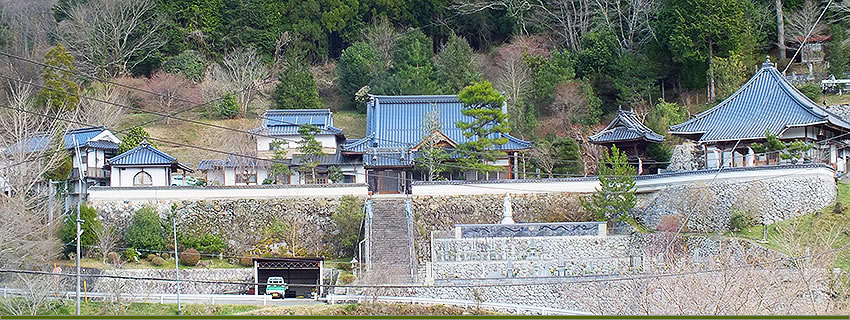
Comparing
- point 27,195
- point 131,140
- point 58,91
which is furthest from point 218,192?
point 58,91

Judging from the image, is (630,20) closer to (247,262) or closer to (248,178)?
(248,178)

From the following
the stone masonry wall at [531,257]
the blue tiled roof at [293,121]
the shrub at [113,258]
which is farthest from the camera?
the blue tiled roof at [293,121]

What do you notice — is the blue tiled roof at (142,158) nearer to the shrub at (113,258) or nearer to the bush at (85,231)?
the bush at (85,231)

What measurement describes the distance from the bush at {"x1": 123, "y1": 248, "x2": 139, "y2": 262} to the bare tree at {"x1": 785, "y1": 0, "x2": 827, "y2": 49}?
26.4 m

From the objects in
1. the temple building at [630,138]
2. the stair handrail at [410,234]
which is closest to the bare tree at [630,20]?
the temple building at [630,138]

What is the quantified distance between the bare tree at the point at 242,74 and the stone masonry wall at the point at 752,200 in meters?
20.8

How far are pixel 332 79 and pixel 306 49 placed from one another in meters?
2.25

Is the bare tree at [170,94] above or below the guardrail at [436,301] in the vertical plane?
→ above

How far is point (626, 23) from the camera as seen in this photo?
4528cm

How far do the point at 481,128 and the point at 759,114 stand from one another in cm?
847

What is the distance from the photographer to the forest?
3978 centimetres

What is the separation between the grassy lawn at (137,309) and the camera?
25172 mm

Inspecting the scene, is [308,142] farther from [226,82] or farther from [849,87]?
[849,87]

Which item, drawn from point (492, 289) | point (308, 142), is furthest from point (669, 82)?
A: point (492, 289)
